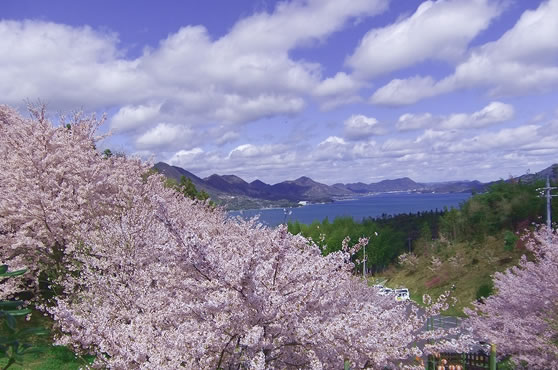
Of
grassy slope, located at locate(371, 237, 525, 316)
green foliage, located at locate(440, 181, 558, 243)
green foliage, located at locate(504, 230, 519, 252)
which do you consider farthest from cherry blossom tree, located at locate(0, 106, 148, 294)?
green foliage, located at locate(440, 181, 558, 243)

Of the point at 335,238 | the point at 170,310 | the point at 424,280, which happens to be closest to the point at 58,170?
the point at 170,310

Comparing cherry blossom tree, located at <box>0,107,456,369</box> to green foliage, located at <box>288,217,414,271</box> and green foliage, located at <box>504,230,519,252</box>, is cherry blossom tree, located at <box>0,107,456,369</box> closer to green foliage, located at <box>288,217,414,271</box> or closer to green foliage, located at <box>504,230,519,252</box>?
green foliage, located at <box>504,230,519,252</box>

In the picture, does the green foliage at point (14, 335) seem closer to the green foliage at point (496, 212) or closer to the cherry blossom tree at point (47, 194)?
the cherry blossom tree at point (47, 194)

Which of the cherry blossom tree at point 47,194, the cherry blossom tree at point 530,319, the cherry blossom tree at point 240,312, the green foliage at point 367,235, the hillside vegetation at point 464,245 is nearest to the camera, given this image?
the cherry blossom tree at point 240,312

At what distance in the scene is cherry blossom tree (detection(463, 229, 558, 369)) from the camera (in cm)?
1161

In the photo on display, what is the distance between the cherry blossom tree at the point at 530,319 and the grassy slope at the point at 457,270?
18253 mm

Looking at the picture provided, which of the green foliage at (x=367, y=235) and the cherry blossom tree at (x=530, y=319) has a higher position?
the cherry blossom tree at (x=530, y=319)

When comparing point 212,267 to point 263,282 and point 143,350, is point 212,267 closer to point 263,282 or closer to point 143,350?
point 263,282

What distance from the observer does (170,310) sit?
19.8 ft

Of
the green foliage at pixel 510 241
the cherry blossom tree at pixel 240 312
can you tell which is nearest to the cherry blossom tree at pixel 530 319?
the cherry blossom tree at pixel 240 312

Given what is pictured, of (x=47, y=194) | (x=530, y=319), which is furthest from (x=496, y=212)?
(x=47, y=194)

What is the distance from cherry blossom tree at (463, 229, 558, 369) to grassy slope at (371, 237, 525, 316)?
18253 mm

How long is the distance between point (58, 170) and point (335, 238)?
42531 millimetres

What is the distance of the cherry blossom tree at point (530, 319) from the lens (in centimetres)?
1161
